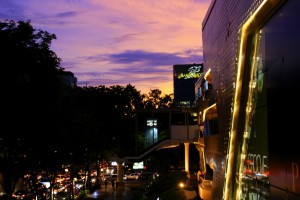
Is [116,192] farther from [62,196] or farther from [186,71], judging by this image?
[186,71]

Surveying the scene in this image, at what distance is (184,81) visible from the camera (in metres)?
126

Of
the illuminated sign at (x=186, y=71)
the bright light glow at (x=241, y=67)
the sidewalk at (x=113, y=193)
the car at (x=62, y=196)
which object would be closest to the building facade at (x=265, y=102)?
the bright light glow at (x=241, y=67)

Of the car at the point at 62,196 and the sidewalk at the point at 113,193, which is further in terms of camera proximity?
the sidewalk at the point at 113,193

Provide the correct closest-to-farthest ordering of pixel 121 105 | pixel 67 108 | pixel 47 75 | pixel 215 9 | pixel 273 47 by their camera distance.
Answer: pixel 273 47, pixel 215 9, pixel 47 75, pixel 67 108, pixel 121 105

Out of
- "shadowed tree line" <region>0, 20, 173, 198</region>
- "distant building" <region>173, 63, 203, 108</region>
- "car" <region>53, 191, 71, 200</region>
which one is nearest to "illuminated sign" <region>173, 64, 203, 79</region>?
"distant building" <region>173, 63, 203, 108</region>

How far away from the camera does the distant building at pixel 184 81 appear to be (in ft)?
411

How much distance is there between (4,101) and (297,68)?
45.7 feet

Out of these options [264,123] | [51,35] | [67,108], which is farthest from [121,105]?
[264,123]

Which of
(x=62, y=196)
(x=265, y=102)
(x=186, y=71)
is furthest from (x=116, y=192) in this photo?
(x=186, y=71)

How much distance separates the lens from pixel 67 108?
79.2 feet

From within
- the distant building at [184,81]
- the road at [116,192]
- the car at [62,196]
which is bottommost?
the road at [116,192]

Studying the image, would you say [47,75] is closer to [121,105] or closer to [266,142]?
[266,142]

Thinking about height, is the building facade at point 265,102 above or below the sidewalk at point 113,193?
above

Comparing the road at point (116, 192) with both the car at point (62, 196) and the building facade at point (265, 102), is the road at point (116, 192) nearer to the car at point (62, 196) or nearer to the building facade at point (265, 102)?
the car at point (62, 196)
